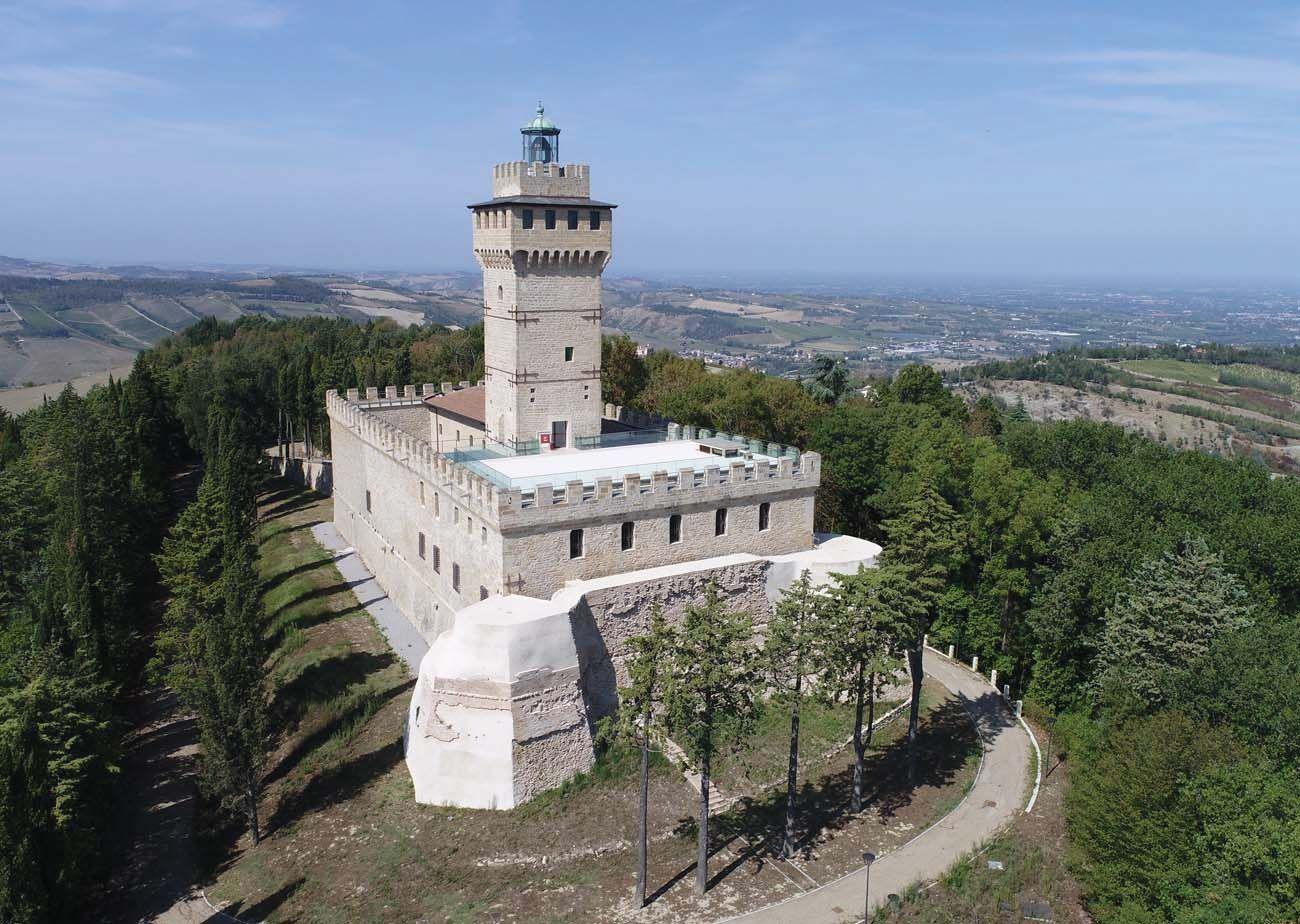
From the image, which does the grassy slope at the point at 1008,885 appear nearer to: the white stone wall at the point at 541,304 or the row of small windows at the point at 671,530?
the row of small windows at the point at 671,530

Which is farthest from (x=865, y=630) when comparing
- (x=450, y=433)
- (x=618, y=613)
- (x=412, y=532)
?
(x=450, y=433)

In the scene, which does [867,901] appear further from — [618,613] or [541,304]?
[541,304]

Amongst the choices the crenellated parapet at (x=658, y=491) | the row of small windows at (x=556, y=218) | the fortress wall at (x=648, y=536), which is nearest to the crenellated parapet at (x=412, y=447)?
the crenellated parapet at (x=658, y=491)

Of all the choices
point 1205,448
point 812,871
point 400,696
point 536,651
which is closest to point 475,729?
point 536,651

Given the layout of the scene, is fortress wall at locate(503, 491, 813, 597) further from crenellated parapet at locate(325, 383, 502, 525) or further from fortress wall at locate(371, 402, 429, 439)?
fortress wall at locate(371, 402, 429, 439)

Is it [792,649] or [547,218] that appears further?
[547,218]

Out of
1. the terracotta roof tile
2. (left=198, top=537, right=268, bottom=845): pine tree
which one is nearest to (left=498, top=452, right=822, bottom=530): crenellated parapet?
(left=198, top=537, right=268, bottom=845): pine tree
